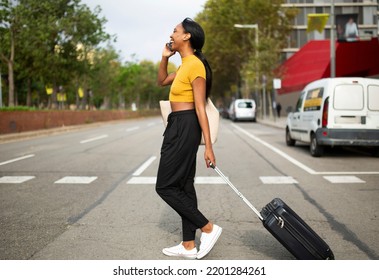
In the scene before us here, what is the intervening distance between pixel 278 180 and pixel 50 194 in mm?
3739

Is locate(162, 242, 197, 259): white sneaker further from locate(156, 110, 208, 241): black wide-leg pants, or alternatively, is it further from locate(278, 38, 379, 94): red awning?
locate(278, 38, 379, 94): red awning

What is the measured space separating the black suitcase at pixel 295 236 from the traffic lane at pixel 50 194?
6.72 ft

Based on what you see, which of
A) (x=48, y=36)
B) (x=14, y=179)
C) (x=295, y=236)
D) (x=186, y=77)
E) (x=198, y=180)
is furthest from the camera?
(x=48, y=36)

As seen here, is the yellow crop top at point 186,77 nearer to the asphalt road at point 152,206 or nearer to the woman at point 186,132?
the woman at point 186,132

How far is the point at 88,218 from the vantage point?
5.08 m

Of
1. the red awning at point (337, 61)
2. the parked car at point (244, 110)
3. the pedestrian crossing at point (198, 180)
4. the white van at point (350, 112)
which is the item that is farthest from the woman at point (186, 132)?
the parked car at point (244, 110)

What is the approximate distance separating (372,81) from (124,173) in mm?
6065

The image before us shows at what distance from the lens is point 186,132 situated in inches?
141

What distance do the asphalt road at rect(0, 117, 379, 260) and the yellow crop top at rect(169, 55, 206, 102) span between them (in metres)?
1.32

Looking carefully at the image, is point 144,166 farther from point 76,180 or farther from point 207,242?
point 207,242

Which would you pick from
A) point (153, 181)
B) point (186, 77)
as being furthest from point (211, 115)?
point (153, 181)

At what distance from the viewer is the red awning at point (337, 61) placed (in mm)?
29750
